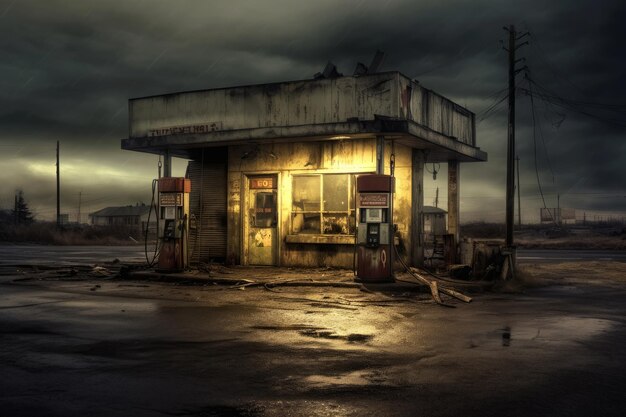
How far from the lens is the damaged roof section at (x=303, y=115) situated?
55.2 ft

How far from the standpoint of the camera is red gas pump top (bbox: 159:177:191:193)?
18219mm

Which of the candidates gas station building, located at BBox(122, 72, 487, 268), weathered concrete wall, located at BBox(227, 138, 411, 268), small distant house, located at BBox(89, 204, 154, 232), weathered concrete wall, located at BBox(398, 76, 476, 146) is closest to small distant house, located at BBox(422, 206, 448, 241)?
weathered concrete wall, located at BBox(398, 76, 476, 146)

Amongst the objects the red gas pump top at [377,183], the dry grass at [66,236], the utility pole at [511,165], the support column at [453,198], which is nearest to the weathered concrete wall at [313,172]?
the red gas pump top at [377,183]

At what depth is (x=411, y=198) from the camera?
18984 mm

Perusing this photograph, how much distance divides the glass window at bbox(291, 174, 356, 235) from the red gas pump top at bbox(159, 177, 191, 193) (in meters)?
3.47

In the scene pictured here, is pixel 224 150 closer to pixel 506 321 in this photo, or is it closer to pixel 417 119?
pixel 417 119

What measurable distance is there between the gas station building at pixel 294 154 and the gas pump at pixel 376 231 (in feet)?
4.34

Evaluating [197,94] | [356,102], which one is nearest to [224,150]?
[197,94]

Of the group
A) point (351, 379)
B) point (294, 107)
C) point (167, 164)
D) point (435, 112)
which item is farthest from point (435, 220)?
point (351, 379)

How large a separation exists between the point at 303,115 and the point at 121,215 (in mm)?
104099

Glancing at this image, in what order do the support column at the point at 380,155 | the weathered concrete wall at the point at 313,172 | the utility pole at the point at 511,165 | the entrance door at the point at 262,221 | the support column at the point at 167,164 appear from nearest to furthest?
the support column at the point at 380,155
the weathered concrete wall at the point at 313,172
the entrance door at the point at 262,221
the support column at the point at 167,164
the utility pole at the point at 511,165

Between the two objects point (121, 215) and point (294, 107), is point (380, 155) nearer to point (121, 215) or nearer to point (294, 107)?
point (294, 107)

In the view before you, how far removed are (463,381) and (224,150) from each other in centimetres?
1596

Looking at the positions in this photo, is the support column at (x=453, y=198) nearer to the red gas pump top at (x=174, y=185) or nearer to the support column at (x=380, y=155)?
the support column at (x=380, y=155)
